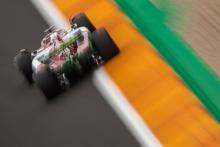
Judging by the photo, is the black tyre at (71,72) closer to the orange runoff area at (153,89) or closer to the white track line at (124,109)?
the white track line at (124,109)

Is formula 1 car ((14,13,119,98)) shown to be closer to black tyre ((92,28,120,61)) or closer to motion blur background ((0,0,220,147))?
black tyre ((92,28,120,61))

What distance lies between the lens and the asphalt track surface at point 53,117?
4.84 metres

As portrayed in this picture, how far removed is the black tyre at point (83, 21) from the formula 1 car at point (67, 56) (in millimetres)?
89

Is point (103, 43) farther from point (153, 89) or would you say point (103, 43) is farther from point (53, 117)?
point (53, 117)

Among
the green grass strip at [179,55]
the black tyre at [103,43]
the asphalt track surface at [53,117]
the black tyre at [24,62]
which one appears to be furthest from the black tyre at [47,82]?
the green grass strip at [179,55]

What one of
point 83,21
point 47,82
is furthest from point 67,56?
point 83,21

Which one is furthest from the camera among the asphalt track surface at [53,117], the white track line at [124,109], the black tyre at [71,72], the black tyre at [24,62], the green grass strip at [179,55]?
the black tyre at [24,62]

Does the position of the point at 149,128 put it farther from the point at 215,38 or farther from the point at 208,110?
the point at 215,38

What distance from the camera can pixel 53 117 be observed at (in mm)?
5188

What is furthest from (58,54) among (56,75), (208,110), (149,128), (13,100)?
(208,110)

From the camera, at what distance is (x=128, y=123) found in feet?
15.6

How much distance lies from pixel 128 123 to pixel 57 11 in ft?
6.53

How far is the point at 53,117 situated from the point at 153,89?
41.0 inches

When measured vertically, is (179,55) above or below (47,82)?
below
